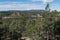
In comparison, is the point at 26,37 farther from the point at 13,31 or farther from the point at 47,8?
the point at 47,8

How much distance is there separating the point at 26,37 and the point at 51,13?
4.75 ft

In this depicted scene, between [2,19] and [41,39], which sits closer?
[41,39]

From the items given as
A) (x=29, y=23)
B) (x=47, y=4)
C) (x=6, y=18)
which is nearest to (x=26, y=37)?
(x=29, y=23)

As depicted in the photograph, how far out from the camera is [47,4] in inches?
331

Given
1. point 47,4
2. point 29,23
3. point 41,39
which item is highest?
point 47,4

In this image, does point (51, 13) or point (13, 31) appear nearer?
point (13, 31)

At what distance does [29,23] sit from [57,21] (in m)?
1.08

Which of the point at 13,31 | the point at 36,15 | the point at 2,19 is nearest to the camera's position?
the point at 13,31

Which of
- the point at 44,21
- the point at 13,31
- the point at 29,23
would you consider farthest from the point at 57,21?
the point at 13,31

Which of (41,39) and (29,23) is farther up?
(29,23)

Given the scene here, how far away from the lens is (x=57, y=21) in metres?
7.82

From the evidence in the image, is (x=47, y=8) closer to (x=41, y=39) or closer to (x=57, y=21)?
(x=57, y=21)

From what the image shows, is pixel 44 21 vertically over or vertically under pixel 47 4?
under

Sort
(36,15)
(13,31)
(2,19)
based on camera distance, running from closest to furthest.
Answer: (13,31)
(2,19)
(36,15)
